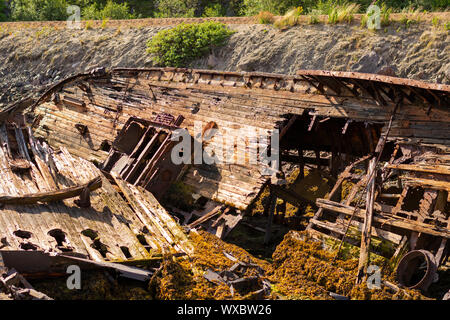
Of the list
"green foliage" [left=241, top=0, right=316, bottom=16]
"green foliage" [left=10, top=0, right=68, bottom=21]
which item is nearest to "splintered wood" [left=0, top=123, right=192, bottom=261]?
"green foliage" [left=241, top=0, right=316, bottom=16]

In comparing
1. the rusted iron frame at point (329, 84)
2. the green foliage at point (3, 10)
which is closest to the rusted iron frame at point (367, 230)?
the rusted iron frame at point (329, 84)

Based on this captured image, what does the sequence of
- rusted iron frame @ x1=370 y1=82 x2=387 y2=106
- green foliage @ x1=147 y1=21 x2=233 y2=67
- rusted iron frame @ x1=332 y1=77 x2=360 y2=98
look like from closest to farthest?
rusted iron frame @ x1=370 y1=82 x2=387 y2=106 → rusted iron frame @ x1=332 y1=77 x2=360 y2=98 → green foliage @ x1=147 y1=21 x2=233 y2=67

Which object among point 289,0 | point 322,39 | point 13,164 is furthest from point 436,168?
point 289,0

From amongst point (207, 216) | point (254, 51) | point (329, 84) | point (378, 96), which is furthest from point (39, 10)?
point (378, 96)

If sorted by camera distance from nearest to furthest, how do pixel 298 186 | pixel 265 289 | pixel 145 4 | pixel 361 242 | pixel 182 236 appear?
pixel 265 289 < pixel 361 242 < pixel 182 236 < pixel 298 186 < pixel 145 4

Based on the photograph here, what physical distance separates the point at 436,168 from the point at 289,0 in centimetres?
2112

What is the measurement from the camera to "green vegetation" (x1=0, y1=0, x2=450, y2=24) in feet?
89.1

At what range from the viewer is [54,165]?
17016 mm

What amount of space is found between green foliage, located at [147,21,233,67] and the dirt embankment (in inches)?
21.6

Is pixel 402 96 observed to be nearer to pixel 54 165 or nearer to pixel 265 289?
pixel 265 289

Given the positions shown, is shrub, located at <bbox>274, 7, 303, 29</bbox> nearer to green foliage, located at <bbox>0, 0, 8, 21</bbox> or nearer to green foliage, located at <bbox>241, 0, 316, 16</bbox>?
green foliage, located at <bbox>241, 0, 316, 16</bbox>

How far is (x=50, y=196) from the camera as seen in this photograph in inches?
546

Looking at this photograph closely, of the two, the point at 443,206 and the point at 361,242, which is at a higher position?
the point at 443,206

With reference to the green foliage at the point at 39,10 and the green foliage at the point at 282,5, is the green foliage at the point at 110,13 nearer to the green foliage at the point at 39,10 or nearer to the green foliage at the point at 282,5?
the green foliage at the point at 39,10
